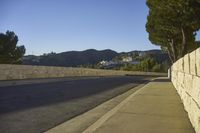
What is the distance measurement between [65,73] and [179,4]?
872 inches

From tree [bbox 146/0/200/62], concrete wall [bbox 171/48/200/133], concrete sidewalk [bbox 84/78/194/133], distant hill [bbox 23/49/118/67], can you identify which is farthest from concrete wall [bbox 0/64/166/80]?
distant hill [bbox 23/49/118/67]

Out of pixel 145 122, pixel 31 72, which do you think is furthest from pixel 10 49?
pixel 145 122

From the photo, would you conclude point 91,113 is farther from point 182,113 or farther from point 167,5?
point 167,5

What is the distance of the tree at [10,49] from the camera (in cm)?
8588

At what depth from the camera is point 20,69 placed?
34.5 m

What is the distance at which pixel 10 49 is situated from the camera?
87625 millimetres

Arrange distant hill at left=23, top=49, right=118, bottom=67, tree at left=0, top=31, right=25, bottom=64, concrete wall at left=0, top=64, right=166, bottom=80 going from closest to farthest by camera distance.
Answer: concrete wall at left=0, top=64, right=166, bottom=80, tree at left=0, top=31, right=25, bottom=64, distant hill at left=23, top=49, right=118, bottom=67

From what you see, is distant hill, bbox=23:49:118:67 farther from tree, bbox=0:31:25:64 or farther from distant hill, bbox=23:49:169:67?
tree, bbox=0:31:25:64

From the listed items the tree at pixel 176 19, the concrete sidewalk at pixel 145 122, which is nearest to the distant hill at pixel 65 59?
the tree at pixel 176 19

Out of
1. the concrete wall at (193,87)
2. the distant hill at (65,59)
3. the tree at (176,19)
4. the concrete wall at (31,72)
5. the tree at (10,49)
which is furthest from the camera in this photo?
the distant hill at (65,59)

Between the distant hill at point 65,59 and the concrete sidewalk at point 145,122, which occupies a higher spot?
the distant hill at point 65,59

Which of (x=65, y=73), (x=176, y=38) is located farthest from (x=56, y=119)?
(x=176, y=38)

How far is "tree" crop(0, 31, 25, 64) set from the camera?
85.9 m

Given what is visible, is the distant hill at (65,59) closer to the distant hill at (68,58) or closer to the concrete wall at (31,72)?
the distant hill at (68,58)
